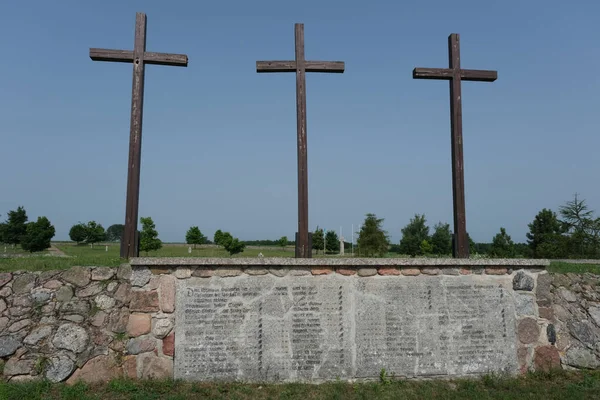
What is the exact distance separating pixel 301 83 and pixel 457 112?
2716 millimetres

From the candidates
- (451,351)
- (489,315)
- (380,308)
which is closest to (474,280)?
(489,315)

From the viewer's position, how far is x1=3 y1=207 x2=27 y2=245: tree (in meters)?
31.2

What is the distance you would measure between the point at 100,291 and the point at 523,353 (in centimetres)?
615

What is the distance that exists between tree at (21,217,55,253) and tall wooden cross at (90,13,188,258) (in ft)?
88.9

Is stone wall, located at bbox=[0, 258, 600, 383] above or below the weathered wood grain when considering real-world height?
below

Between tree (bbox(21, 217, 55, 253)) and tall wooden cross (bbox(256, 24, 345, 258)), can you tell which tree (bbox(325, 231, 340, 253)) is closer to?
tree (bbox(21, 217, 55, 253))

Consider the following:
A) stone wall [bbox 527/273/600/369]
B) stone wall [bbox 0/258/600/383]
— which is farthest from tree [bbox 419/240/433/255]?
stone wall [bbox 0/258/600/383]

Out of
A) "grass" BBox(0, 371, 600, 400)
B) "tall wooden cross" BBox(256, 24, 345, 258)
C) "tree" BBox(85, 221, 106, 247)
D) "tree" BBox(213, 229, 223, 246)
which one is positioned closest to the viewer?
"grass" BBox(0, 371, 600, 400)

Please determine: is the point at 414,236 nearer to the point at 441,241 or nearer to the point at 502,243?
the point at 441,241

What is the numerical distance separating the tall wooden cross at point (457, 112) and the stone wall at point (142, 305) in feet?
2.62

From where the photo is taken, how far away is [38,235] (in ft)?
91.4

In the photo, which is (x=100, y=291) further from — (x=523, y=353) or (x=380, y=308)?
(x=523, y=353)

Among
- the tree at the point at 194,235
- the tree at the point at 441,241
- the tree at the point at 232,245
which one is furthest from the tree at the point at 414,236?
the tree at the point at 194,235

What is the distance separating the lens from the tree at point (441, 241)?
114 ft
